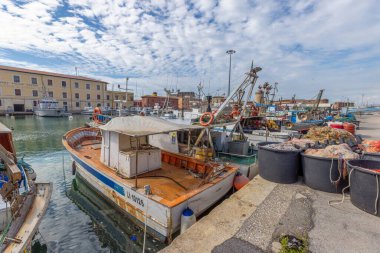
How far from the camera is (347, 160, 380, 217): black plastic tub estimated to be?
3.27m

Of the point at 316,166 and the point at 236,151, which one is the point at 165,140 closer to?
the point at 236,151

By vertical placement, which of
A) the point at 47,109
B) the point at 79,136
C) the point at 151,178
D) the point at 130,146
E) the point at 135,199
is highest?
the point at 130,146

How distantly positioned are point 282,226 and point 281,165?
195cm

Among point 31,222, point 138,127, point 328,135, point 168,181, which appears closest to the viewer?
point 31,222

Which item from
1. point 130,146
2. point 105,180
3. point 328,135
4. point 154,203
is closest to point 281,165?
point 154,203

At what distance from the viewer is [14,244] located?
347 centimetres

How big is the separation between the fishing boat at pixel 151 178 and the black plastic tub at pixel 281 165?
4.91 ft

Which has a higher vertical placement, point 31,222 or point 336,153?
point 336,153

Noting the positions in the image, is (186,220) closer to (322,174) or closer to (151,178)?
(151,178)

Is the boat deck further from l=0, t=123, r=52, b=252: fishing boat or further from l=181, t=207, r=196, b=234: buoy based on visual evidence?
l=0, t=123, r=52, b=252: fishing boat

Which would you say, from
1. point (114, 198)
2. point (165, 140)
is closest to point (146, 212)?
point (114, 198)

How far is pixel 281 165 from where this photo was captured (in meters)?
4.88

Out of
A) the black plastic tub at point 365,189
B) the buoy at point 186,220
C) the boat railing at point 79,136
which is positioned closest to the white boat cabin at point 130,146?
the buoy at point 186,220

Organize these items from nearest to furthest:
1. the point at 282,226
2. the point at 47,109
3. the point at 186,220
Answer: the point at 282,226 → the point at 186,220 → the point at 47,109
